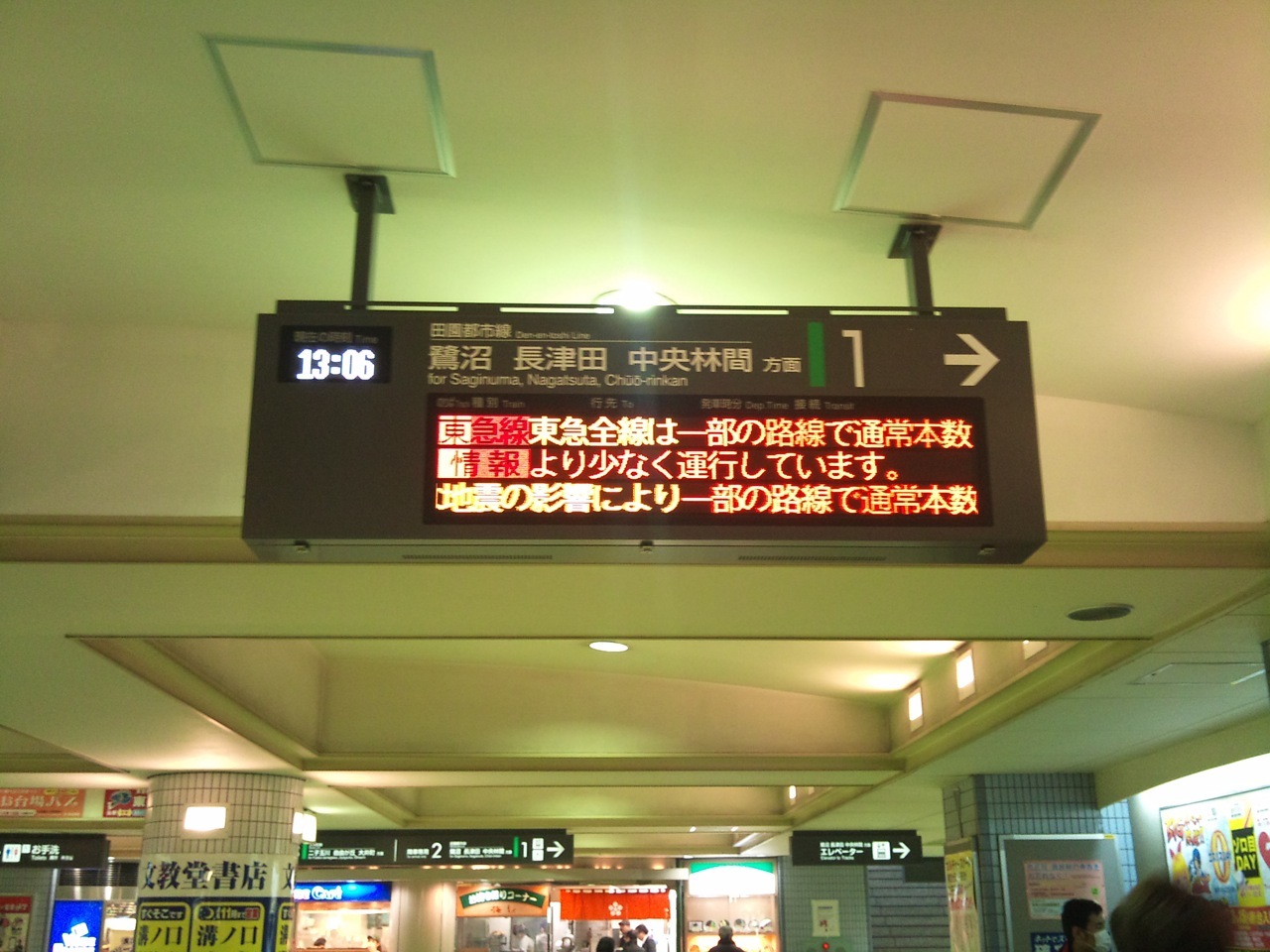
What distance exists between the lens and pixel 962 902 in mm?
10039

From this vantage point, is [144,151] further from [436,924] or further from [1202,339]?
[436,924]

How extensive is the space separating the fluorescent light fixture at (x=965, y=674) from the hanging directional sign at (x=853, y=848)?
14.4 feet

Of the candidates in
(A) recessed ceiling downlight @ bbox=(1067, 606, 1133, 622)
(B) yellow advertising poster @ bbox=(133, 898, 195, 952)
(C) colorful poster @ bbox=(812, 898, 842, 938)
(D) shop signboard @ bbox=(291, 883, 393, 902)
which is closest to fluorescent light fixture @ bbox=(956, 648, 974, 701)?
(A) recessed ceiling downlight @ bbox=(1067, 606, 1133, 622)

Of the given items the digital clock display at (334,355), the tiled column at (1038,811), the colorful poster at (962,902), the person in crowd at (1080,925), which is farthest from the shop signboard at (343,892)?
the digital clock display at (334,355)

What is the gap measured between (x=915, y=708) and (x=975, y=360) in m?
7.46

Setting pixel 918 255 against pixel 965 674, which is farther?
pixel 965 674

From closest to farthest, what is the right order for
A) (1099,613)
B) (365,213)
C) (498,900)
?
(365,213) < (1099,613) < (498,900)

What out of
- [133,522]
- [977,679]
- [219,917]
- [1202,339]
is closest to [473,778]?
[219,917]

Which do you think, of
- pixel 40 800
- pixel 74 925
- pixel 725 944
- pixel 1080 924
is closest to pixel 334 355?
pixel 1080 924

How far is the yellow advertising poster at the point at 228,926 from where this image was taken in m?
9.41

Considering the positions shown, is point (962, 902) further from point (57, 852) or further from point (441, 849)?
point (57, 852)

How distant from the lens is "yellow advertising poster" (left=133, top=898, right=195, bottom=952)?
9352mm

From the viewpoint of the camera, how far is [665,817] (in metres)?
14.3

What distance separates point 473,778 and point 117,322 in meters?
7.67
